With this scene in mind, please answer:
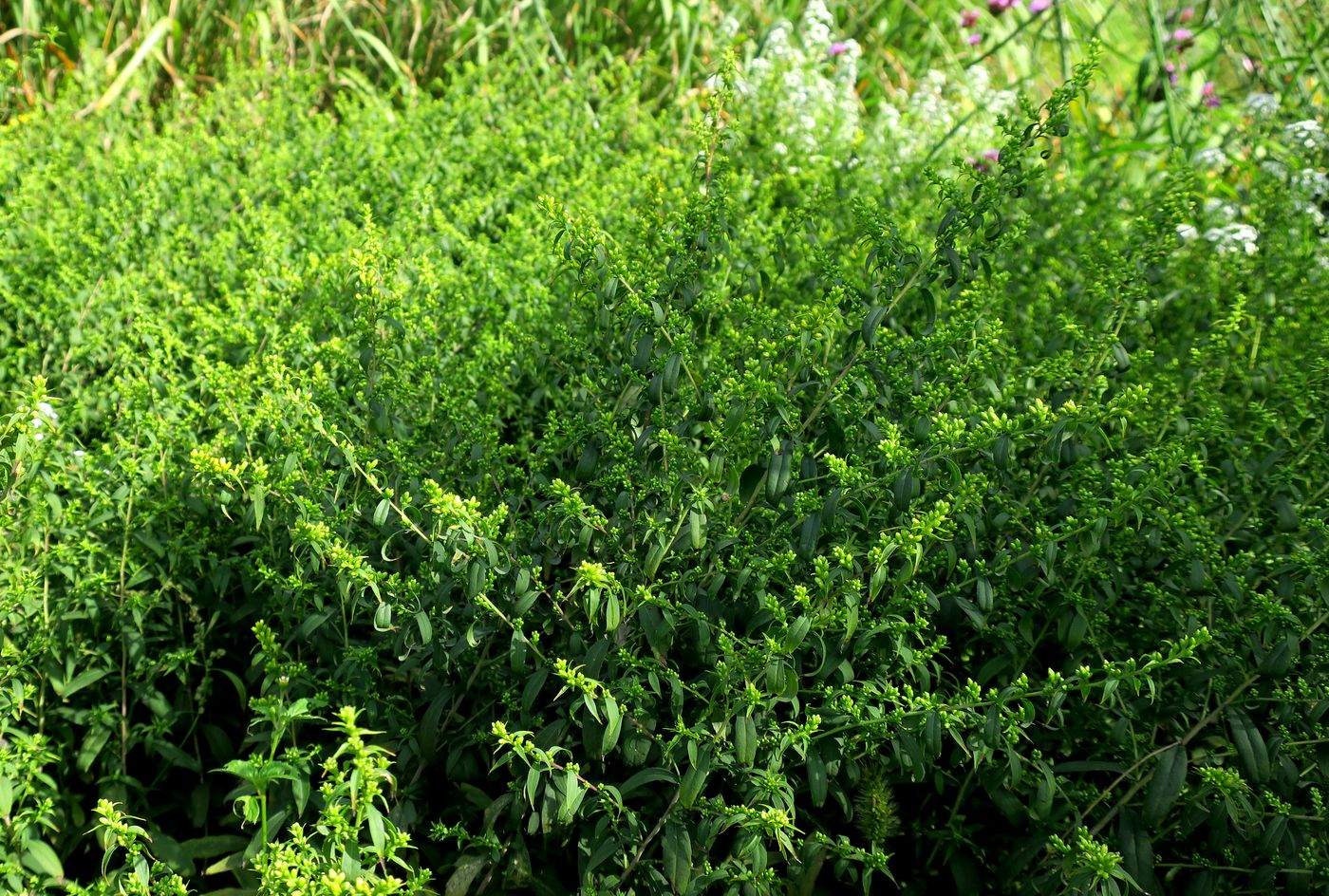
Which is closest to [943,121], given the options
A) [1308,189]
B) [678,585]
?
[1308,189]

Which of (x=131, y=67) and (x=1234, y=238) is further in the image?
(x=131, y=67)

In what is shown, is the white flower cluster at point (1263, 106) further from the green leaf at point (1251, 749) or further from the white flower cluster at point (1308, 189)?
the green leaf at point (1251, 749)

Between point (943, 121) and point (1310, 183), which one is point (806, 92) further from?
point (1310, 183)

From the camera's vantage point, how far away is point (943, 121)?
5.65 meters

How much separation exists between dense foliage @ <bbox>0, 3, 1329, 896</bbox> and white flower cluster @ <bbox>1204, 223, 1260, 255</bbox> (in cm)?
39

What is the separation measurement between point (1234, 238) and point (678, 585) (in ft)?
7.61

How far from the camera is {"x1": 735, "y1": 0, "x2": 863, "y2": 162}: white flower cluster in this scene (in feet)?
15.0

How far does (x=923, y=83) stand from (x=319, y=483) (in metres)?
4.32

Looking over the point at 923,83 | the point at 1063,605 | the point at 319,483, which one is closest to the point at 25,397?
the point at 319,483

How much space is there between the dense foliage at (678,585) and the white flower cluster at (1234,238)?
391 mm

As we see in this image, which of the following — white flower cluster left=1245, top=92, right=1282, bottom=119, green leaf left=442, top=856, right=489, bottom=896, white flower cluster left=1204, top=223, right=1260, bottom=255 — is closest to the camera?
green leaf left=442, top=856, right=489, bottom=896

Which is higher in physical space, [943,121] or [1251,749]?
[943,121]

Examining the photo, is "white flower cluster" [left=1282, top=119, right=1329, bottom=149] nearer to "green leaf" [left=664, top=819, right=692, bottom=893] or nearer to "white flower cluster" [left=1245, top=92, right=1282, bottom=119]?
"white flower cluster" [left=1245, top=92, right=1282, bottom=119]

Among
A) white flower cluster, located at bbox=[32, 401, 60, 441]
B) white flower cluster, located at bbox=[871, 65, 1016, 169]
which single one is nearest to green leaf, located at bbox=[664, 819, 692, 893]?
white flower cluster, located at bbox=[32, 401, 60, 441]
